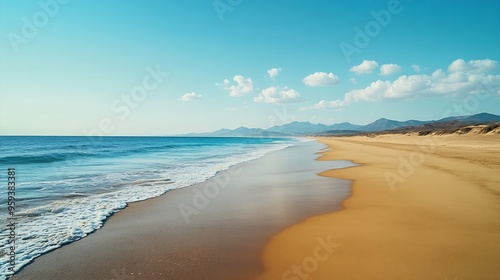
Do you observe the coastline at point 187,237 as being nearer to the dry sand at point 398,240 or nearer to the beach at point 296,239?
the beach at point 296,239

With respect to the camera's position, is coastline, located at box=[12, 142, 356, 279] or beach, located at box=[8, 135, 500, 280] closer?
beach, located at box=[8, 135, 500, 280]

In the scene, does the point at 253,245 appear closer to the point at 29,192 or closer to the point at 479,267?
the point at 479,267

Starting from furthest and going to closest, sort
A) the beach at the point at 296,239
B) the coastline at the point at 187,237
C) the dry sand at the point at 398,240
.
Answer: the coastline at the point at 187,237 < the beach at the point at 296,239 < the dry sand at the point at 398,240

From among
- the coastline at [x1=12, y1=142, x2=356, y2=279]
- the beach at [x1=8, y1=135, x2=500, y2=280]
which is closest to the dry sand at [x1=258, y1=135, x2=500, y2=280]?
the beach at [x1=8, y1=135, x2=500, y2=280]

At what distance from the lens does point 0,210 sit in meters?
7.78

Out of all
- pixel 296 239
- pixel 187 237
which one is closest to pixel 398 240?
pixel 296 239

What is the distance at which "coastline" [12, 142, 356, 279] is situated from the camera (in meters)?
4.35

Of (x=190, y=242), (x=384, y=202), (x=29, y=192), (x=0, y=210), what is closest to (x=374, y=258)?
(x=190, y=242)

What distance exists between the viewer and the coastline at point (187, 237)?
435cm

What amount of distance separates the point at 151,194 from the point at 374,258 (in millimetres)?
8519

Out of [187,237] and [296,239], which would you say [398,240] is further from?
[187,237]

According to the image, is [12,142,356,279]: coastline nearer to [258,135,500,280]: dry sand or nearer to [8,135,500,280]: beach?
[8,135,500,280]: beach

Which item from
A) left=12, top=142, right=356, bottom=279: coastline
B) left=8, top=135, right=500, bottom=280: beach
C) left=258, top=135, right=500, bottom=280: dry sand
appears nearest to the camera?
left=258, top=135, right=500, bottom=280: dry sand

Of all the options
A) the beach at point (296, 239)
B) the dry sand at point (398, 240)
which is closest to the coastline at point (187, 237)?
the beach at point (296, 239)
